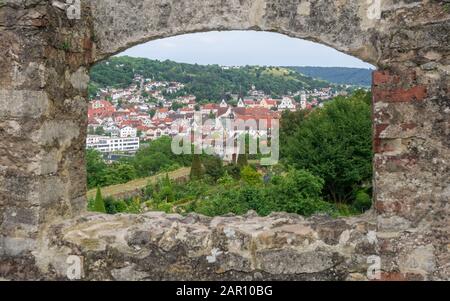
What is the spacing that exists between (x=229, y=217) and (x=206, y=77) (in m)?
53.7

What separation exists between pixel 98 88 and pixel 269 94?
18.3m

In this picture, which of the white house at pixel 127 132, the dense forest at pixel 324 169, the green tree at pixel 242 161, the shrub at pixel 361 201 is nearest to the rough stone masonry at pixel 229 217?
the dense forest at pixel 324 169

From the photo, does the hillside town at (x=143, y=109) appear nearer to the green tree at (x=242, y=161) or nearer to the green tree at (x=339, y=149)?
the green tree at (x=242, y=161)

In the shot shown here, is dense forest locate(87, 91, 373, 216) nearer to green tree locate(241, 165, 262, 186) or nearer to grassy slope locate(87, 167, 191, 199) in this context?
green tree locate(241, 165, 262, 186)

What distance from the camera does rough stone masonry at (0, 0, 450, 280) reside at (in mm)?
2783

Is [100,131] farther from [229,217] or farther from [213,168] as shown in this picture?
[229,217]

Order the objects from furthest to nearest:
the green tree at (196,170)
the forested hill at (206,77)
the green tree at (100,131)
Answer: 1. the forested hill at (206,77)
2. the green tree at (100,131)
3. the green tree at (196,170)

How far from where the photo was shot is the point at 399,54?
2.79m

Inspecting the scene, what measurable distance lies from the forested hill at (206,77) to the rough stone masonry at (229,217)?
140ft

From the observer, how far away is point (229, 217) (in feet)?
11.0

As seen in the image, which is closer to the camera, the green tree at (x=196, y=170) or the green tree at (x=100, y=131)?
the green tree at (x=196, y=170)

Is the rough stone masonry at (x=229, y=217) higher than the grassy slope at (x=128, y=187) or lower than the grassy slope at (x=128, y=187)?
higher

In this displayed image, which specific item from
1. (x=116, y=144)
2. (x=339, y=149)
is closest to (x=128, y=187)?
(x=339, y=149)

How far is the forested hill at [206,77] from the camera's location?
5062cm
